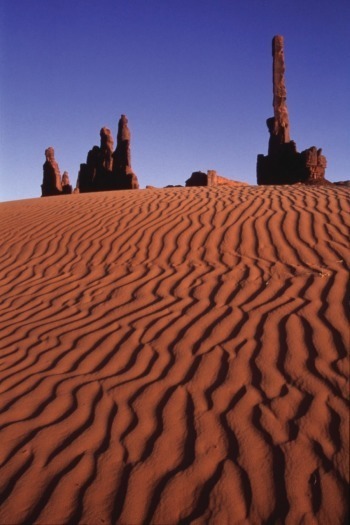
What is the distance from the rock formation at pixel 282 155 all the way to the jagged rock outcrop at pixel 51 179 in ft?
56.1

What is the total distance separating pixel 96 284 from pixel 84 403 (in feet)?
8.57

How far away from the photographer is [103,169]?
123 feet

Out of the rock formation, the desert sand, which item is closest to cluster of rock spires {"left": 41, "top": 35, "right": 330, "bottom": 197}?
the rock formation

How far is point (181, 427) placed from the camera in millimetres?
2744

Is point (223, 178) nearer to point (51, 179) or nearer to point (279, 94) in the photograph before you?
point (279, 94)

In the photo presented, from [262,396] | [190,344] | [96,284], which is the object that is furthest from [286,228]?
[262,396]

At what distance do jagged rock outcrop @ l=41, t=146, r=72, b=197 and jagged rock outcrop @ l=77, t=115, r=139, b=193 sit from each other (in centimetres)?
160

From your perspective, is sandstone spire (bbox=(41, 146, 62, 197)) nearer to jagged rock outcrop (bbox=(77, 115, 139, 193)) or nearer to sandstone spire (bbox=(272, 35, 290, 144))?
jagged rock outcrop (bbox=(77, 115, 139, 193))

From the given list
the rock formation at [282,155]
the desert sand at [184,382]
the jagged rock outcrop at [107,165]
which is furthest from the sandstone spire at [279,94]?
the desert sand at [184,382]

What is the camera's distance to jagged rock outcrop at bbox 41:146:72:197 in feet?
128

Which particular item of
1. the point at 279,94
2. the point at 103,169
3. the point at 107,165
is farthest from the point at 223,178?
the point at 103,169

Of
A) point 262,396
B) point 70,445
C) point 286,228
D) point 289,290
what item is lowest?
point 70,445

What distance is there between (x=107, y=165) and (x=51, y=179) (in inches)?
221

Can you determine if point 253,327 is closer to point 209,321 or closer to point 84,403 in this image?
point 209,321
